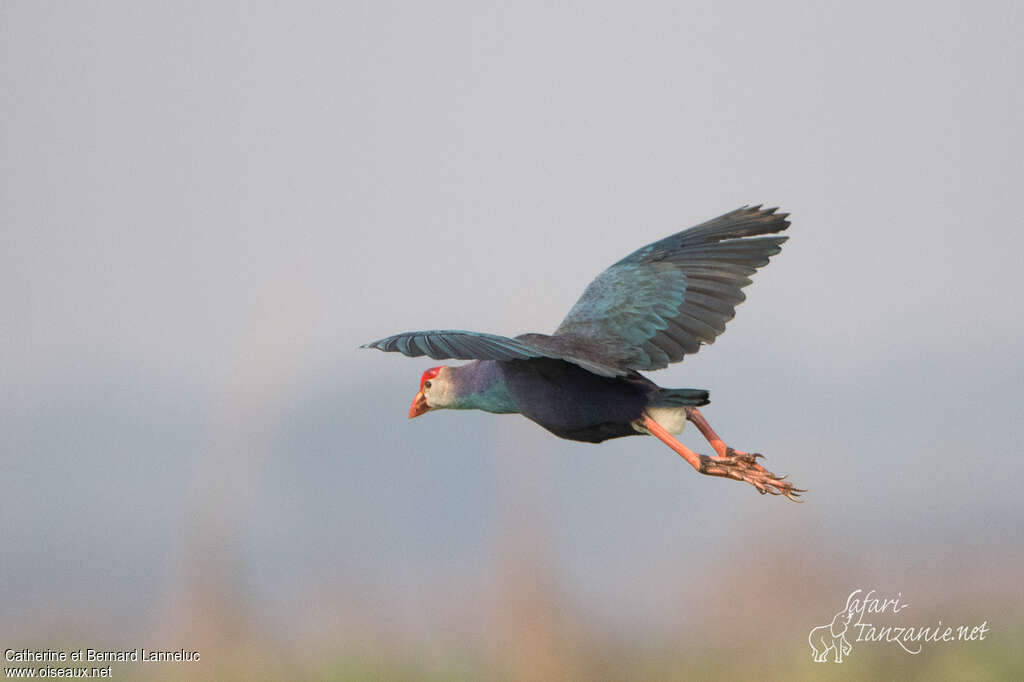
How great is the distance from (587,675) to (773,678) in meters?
2.96

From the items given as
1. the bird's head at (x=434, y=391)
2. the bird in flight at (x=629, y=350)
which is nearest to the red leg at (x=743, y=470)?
the bird in flight at (x=629, y=350)

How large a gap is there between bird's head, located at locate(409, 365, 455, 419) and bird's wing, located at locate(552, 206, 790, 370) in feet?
2.81

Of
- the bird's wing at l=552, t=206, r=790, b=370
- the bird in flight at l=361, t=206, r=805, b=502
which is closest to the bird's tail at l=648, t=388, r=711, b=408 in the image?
the bird in flight at l=361, t=206, r=805, b=502

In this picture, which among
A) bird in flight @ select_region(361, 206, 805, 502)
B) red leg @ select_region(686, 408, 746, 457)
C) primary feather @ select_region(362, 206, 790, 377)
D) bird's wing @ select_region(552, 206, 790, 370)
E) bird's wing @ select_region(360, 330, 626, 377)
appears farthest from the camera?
bird's wing @ select_region(552, 206, 790, 370)

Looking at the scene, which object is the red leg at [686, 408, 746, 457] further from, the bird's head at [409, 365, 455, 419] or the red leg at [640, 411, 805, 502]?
the bird's head at [409, 365, 455, 419]

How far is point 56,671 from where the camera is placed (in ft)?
46.8

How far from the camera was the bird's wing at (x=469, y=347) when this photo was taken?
7.96 m

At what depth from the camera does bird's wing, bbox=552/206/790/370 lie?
955 cm

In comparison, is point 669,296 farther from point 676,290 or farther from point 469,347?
point 469,347

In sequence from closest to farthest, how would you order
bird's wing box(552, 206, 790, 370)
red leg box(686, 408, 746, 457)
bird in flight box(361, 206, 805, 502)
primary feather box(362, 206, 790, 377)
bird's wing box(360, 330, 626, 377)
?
bird's wing box(360, 330, 626, 377), bird in flight box(361, 206, 805, 502), red leg box(686, 408, 746, 457), primary feather box(362, 206, 790, 377), bird's wing box(552, 206, 790, 370)

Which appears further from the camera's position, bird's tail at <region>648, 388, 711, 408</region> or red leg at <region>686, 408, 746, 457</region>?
red leg at <region>686, 408, 746, 457</region>

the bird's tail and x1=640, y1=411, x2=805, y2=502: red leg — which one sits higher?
the bird's tail

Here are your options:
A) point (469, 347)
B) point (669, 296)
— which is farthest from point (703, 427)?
point (469, 347)

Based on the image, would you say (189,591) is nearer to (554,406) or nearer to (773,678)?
(773,678)
